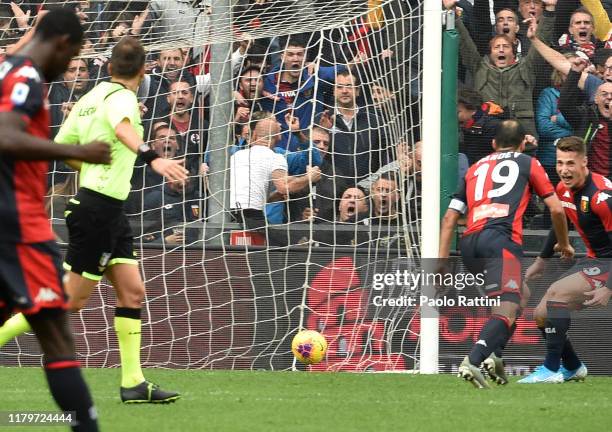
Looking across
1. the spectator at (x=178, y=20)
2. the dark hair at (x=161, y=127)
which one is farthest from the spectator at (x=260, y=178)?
the spectator at (x=178, y=20)

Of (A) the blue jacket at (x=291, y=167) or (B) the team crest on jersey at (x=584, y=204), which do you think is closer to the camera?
(B) the team crest on jersey at (x=584, y=204)

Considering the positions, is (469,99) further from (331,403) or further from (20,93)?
(20,93)

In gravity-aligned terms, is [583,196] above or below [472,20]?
below

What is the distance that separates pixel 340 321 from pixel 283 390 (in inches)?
84.9

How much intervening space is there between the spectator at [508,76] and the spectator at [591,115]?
0.31m

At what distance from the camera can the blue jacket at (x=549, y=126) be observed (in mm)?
10742

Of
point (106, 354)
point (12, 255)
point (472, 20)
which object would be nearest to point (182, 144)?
point (106, 354)

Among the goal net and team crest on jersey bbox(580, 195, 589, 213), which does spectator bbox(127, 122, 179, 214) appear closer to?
the goal net

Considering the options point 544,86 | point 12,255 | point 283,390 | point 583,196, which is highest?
point 544,86

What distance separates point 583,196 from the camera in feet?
31.8

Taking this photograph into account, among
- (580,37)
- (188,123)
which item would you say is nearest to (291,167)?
A: (188,123)

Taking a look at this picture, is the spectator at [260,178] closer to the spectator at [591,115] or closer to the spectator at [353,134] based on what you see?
the spectator at [353,134]

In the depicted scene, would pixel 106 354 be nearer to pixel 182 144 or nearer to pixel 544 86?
pixel 182 144

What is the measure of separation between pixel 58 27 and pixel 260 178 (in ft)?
18.4
